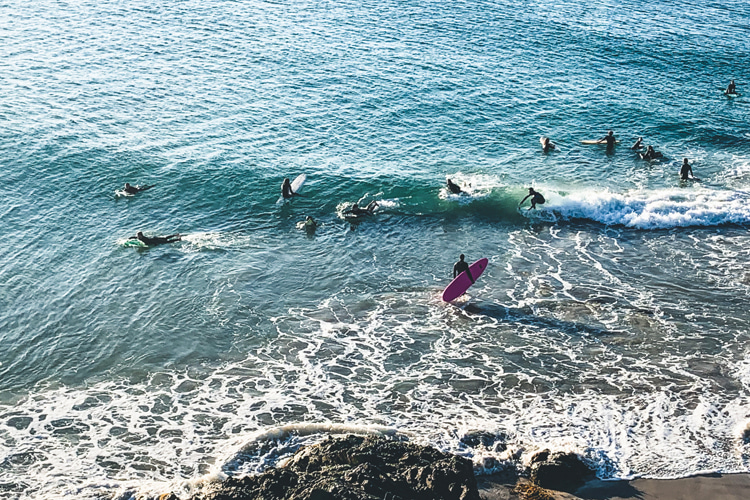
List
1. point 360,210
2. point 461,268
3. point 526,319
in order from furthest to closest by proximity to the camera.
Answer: point 360,210 → point 461,268 → point 526,319

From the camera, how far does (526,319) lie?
1040 inches

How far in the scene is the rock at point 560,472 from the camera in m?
18.0

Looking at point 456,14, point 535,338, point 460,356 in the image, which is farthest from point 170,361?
point 456,14

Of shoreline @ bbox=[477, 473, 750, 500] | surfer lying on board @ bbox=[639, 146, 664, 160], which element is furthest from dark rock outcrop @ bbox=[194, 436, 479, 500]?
surfer lying on board @ bbox=[639, 146, 664, 160]

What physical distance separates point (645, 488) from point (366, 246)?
17247mm

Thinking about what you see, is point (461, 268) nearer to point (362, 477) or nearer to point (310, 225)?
point (310, 225)

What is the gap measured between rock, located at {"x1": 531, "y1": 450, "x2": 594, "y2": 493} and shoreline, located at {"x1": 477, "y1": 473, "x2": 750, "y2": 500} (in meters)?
0.20

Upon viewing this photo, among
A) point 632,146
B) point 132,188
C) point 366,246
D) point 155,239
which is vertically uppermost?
point 132,188

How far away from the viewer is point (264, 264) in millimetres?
31047

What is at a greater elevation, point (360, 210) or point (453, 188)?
point (453, 188)

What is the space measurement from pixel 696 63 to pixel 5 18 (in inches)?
2186

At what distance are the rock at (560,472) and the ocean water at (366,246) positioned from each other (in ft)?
2.08

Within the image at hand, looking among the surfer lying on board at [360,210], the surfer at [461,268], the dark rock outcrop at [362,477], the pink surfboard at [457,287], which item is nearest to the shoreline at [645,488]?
the dark rock outcrop at [362,477]

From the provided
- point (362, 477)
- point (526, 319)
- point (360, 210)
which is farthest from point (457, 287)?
point (362, 477)
